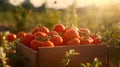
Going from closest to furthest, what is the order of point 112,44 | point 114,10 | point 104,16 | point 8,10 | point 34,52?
1. point 34,52
2. point 112,44
3. point 114,10
4. point 104,16
5. point 8,10

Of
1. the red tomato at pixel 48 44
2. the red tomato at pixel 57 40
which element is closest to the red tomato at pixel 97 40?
the red tomato at pixel 57 40

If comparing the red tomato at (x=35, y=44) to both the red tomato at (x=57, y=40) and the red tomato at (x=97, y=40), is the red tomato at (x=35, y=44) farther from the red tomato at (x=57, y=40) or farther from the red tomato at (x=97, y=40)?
the red tomato at (x=97, y=40)

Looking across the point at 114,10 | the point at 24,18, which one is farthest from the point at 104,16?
the point at 24,18

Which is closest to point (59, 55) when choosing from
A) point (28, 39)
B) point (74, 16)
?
Result: point (28, 39)

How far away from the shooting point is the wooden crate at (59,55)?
2.50 m

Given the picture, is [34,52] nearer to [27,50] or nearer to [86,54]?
[27,50]

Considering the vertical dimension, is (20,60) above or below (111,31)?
below

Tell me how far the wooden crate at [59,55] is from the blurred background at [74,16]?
0.61 feet

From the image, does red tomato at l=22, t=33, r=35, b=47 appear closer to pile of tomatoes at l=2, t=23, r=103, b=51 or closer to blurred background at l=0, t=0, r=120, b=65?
pile of tomatoes at l=2, t=23, r=103, b=51

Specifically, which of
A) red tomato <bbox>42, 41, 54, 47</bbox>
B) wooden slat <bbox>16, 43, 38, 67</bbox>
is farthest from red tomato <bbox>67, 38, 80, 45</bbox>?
wooden slat <bbox>16, 43, 38, 67</bbox>

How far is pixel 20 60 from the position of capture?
112 inches

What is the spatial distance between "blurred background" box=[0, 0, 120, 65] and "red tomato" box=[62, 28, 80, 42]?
0.90 ft

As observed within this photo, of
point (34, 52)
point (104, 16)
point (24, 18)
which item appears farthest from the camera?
point (24, 18)

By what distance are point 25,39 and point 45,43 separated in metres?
0.29
